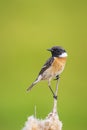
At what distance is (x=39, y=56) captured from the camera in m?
11.3

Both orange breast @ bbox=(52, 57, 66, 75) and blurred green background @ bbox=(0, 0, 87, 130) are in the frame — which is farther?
blurred green background @ bbox=(0, 0, 87, 130)

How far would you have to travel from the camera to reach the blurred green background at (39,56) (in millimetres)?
9273

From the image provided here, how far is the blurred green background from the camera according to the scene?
365 inches

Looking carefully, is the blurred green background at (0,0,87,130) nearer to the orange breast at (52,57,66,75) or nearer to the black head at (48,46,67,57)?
the orange breast at (52,57,66,75)

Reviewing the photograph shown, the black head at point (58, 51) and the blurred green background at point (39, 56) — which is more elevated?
the blurred green background at point (39, 56)

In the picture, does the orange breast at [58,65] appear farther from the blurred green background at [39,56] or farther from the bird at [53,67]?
the blurred green background at [39,56]

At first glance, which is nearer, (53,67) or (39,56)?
(53,67)

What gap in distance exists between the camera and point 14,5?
45.5 feet

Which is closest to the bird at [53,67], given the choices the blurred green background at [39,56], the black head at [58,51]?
the black head at [58,51]

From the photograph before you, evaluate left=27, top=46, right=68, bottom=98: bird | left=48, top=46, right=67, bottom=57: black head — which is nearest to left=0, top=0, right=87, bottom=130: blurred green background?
left=27, top=46, right=68, bottom=98: bird

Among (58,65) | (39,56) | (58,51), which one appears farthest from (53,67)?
(39,56)

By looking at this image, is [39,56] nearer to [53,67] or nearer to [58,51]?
[53,67]

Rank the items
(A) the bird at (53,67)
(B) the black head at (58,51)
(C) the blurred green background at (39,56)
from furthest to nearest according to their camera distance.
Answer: (C) the blurred green background at (39,56), (A) the bird at (53,67), (B) the black head at (58,51)

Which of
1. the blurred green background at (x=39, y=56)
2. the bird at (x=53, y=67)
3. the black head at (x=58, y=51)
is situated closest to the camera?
the black head at (x=58, y=51)
